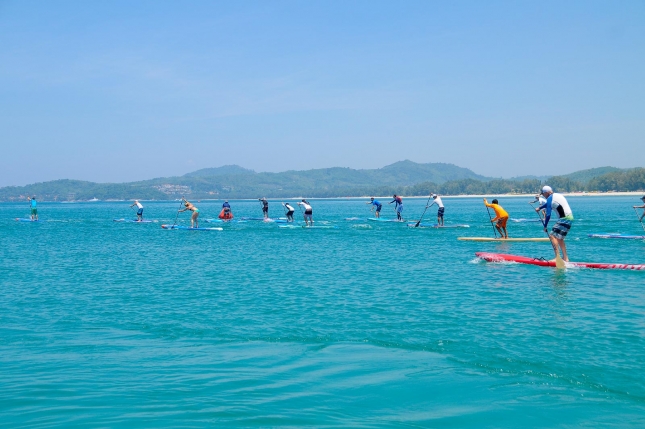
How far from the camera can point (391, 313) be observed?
11.9 m

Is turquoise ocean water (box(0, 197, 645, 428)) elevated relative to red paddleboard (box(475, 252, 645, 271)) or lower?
lower

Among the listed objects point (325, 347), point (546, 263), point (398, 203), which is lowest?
point (325, 347)

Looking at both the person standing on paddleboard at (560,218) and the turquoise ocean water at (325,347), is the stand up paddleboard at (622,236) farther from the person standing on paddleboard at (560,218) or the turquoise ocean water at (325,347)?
the turquoise ocean water at (325,347)

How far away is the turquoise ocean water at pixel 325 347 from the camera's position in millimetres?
6672

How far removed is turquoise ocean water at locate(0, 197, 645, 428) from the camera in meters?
6.67

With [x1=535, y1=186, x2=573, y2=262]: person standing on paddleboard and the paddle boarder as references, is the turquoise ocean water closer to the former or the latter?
[x1=535, y1=186, x2=573, y2=262]: person standing on paddleboard

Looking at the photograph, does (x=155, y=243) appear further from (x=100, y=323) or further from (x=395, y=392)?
(x=395, y=392)

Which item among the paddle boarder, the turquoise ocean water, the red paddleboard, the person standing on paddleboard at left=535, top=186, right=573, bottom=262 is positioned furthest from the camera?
the paddle boarder

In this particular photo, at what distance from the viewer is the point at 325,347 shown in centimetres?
939

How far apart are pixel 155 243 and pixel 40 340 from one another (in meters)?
21.6

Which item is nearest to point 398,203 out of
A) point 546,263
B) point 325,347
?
point 546,263

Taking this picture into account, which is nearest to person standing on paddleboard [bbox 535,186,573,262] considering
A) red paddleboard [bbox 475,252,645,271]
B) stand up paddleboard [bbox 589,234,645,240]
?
red paddleboard [bbox 475,252,645,271]

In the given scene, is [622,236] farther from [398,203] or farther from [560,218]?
[398,203]

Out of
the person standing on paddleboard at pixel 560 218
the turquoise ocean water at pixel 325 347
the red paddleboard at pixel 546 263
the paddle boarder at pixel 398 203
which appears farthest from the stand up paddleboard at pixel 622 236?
the paddle boarder at pixel 398 203
